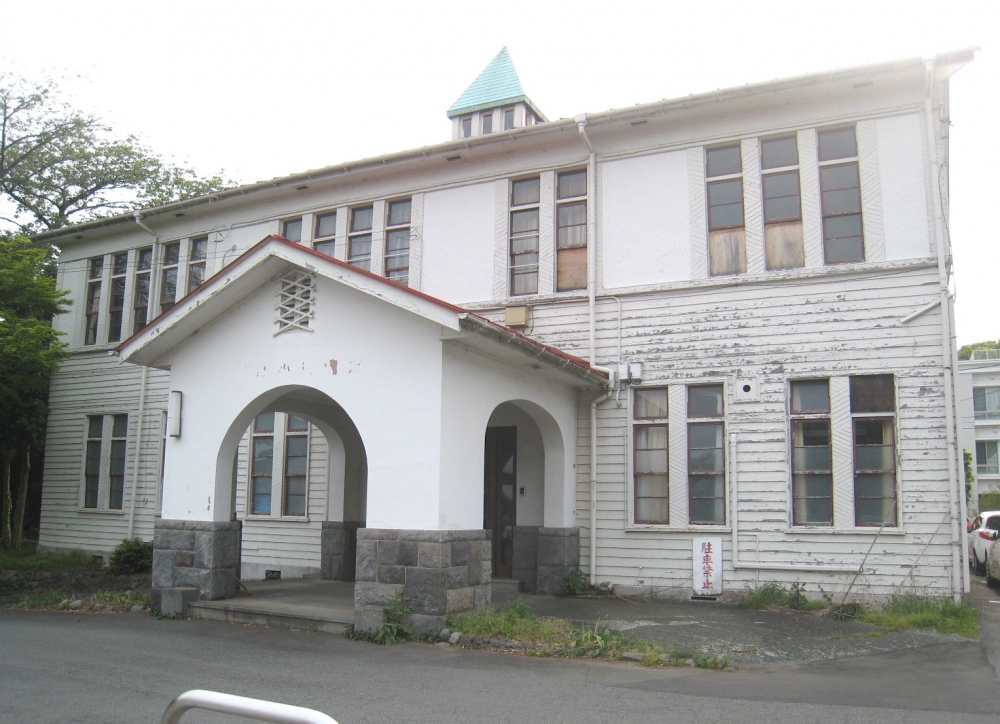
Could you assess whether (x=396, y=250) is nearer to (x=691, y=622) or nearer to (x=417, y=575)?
(x=417, y=575)

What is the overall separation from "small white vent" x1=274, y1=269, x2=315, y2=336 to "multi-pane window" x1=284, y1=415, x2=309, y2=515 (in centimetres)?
559

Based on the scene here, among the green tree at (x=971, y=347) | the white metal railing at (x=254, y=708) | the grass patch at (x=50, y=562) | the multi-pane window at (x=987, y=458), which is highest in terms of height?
the green tree at (x=971, y=347)

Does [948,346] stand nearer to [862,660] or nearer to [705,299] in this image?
[705,299]

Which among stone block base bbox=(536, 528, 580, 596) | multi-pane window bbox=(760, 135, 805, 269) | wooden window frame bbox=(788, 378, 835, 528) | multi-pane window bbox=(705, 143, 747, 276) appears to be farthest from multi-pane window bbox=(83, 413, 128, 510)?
multi-pane window bbox=(760, 135, 805, 269)

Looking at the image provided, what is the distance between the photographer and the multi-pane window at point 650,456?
12.7 metres

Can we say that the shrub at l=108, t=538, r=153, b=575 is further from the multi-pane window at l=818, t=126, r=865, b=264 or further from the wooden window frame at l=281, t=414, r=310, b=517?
the multi-pane window at l=818, t=126, r=865, b=264

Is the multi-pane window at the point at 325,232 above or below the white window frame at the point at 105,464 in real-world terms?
above

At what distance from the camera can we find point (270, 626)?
10.3 metres

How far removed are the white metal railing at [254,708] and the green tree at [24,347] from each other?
15.9 m

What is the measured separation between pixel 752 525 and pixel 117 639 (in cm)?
812

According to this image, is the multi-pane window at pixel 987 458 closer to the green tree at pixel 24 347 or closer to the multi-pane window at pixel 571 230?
the multi-pane window at pixel 571 230

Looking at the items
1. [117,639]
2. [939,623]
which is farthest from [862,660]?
[117,639]

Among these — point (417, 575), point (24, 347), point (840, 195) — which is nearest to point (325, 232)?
point (24, 347)

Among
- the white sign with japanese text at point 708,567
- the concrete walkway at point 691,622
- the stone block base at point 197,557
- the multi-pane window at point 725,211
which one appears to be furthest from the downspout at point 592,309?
the stone block base at point 197,557
